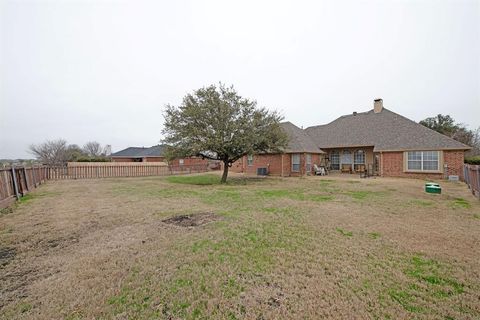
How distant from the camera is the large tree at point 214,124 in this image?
12773mm

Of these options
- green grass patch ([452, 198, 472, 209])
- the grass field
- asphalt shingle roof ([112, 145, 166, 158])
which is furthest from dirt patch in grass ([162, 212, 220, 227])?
asphalt shingle roof ([112, 145, 166, 158])

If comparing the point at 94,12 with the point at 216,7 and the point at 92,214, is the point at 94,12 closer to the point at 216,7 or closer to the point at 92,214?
the point at 216,7

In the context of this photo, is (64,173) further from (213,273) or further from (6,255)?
(213,273)

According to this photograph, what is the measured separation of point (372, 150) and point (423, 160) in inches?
153

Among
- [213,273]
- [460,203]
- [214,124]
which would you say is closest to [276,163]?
[214,124]

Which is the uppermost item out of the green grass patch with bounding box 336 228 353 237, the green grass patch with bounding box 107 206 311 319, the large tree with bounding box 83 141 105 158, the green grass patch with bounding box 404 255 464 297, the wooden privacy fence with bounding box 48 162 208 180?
the large tree with bounding box 83 141 105 158

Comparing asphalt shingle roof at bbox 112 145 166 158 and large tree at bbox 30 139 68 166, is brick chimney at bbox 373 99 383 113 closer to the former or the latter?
asphalt shingle roof at bbox 112 145 166 158

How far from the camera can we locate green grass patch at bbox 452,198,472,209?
6884 millimetres

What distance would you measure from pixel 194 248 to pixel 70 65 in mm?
16811

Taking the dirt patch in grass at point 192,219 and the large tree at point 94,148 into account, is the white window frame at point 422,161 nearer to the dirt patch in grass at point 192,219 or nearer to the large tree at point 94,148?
the dirt patch in grass at point 192,219

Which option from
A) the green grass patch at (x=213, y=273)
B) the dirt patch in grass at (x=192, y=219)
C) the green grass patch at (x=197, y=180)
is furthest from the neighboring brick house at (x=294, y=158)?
the green grass patch at (x=213, y=273)

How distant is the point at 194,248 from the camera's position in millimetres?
3766

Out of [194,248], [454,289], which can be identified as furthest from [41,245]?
[454,289]

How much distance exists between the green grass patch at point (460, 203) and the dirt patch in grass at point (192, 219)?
7.92 meters
